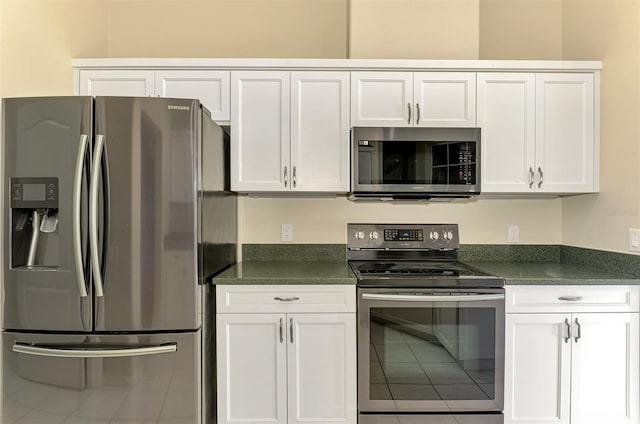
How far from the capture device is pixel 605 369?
6.59 ft

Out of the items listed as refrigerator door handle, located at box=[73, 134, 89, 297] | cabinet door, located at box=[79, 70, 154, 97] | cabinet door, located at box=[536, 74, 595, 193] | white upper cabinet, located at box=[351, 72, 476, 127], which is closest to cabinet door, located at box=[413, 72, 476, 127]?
white upper cabinet, located at box=[351, 72, 476, 127]

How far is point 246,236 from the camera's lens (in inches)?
106

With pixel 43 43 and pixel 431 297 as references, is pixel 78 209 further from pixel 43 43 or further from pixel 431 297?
pixel 431 297

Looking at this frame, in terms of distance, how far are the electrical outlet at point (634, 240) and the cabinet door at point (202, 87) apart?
2.36m

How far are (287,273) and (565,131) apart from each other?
1.91 meters

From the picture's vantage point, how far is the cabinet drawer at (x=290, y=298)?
2.01 metres

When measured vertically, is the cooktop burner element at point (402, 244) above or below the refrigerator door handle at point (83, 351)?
above

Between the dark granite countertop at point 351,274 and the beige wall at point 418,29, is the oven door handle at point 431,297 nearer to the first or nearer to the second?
the dark granite countertop at point 351,274

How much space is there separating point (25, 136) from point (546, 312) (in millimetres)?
2690

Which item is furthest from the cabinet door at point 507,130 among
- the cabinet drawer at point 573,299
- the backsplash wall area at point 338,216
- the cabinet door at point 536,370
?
the cabinet door at point 536,370

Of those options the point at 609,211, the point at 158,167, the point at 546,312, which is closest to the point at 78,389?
the point at 158,167

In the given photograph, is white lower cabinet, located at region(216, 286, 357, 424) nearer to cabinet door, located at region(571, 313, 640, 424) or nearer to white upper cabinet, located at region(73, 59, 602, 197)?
white upper cabinet, located at region(73, 59, 602, 197)

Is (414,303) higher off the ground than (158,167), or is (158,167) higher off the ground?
(158,167)

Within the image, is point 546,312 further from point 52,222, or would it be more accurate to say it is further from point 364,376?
point 52,222
